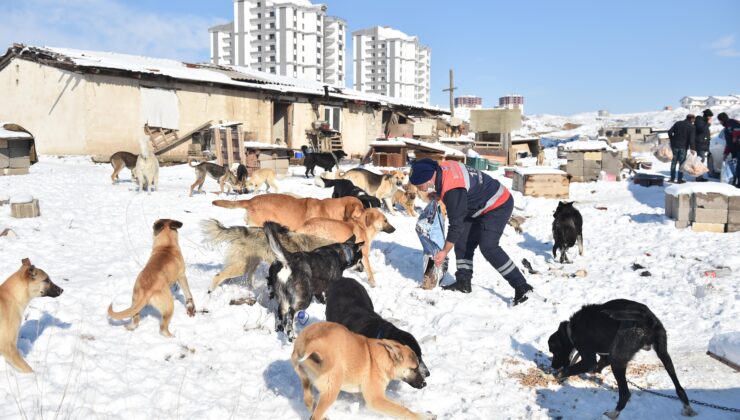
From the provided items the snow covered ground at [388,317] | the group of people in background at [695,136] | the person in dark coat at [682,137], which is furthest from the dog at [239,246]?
the person in dark coat at [682,137]

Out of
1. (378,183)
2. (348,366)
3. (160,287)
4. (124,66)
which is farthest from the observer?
(124,66)

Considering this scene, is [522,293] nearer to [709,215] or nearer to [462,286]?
[462,286]

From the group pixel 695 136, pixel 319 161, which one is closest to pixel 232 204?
pixel 319 161

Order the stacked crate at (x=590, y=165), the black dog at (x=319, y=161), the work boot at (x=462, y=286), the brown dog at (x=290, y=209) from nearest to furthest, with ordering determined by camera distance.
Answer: the work boot at (x=462, y=286), the brown dog at (x=290, y=209), the stacked crate at (x=590, y=165), the black dog at (x=319, y=161)

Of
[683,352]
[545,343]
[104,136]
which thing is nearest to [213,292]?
[545,343]

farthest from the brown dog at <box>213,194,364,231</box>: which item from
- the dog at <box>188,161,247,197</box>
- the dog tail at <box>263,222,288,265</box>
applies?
the dog at <box>188,161,247,197</box>

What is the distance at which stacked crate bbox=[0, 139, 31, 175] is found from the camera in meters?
14.8

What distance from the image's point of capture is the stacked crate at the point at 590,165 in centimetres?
1794

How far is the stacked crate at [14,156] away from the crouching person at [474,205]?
45.1 ft

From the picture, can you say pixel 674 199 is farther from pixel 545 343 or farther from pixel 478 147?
pixel 478 147

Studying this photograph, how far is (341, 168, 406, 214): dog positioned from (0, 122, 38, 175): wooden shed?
9.50 meters

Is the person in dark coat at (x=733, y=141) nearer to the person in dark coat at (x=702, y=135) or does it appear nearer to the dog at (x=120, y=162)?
the person in dark coat at (x=702, y=135)

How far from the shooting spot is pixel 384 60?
Result: 403 feet

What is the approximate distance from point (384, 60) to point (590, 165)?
11030 centimetres
